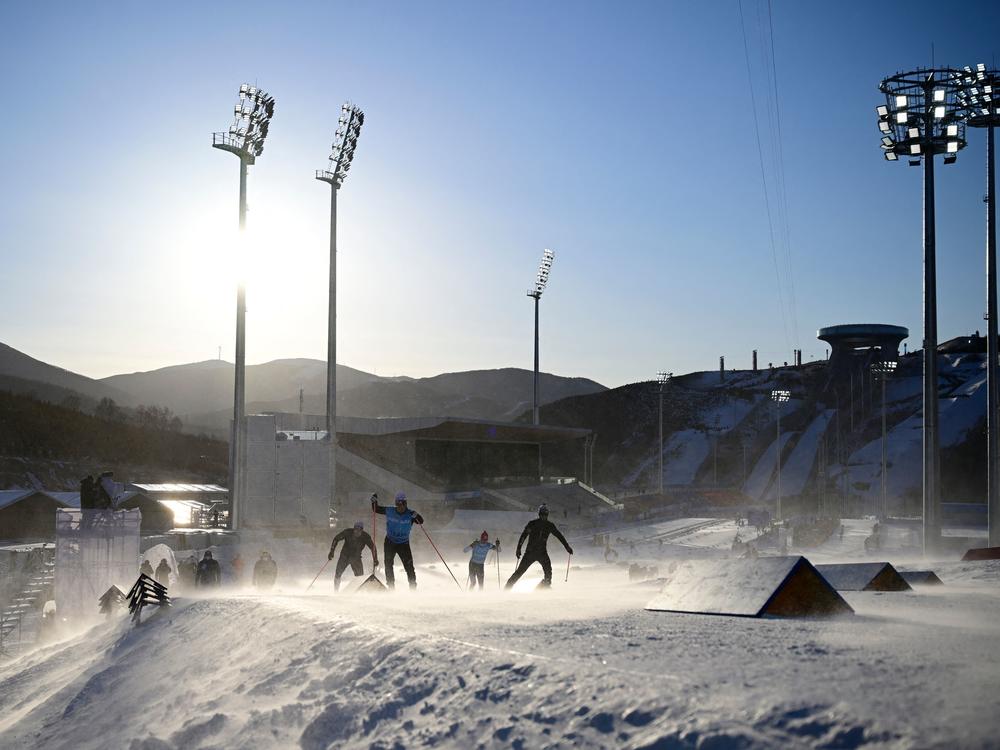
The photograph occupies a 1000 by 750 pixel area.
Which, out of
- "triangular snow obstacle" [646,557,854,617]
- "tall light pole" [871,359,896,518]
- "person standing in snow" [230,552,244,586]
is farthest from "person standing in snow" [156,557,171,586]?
"tall light pole" [871,359,896,518]

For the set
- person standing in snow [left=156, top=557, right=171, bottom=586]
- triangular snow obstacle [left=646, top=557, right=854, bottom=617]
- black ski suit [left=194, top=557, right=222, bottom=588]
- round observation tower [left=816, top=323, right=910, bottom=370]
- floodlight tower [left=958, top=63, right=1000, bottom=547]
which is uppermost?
round observation tower [left=816, top=323, right=910, bottom=370]

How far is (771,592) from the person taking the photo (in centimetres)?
807

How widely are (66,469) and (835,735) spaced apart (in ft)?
344

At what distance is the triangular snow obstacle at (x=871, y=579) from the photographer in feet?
35.9

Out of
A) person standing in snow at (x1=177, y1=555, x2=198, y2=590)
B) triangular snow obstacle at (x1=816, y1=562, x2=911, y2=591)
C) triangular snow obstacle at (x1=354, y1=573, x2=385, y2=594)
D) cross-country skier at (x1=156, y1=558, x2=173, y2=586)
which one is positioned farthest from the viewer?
person standing in snow at (x1=177, y1=555, x2=198, y2=590)

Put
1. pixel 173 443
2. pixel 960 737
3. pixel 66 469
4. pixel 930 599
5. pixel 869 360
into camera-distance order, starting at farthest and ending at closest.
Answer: pixel 869 360
pixel 173 443
pixel 66 469
pixel 930 599
pixel 960 737

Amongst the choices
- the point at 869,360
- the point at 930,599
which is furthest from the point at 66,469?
the point at 869,360

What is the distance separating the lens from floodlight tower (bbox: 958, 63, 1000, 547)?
2303cm

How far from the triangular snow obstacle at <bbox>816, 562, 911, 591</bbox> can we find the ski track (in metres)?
0.81

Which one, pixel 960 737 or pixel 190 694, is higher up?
pixel 960 737

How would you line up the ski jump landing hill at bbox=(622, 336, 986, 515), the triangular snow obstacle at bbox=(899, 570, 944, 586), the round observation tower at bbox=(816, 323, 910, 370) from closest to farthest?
the triangular snow obstacle at bbox=(899, 570, 944, 586)
the ski jump landing hill at bbox=(622, 336, 986, 515)
the round observation tower at bbox=(816, 323, 910, 370)

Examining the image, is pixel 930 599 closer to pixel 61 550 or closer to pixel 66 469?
pixel 61 550

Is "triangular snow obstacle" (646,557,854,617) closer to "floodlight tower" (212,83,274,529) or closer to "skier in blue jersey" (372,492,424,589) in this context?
"skier in blue jersey" (372,492,424,589)

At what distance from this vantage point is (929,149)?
75.4 ft
